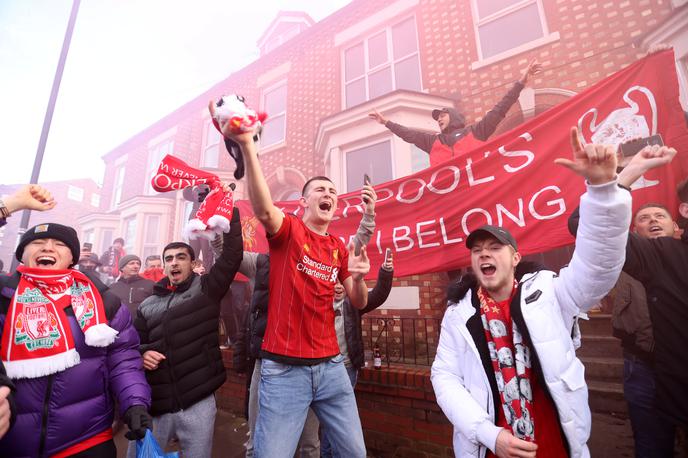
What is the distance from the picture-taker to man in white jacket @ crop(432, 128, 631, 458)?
4.68ft

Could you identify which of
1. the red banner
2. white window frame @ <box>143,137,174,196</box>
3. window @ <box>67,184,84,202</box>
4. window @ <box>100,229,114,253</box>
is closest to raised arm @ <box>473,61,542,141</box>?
the red banner

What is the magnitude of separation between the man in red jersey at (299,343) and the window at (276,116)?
8866 mm

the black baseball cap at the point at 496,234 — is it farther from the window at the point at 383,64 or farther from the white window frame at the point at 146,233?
the white window frame at the point at 146,233

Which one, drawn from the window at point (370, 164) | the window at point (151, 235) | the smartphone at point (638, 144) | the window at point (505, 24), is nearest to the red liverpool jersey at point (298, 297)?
the smartphone at point (638, 144)

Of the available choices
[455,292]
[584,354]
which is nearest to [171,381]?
[455,292]

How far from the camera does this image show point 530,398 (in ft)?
5.30

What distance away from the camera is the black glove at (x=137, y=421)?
181cm

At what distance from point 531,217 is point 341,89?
7.49m

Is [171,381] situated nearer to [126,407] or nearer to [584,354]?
[126,407]

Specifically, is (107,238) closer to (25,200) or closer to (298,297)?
(25,200)

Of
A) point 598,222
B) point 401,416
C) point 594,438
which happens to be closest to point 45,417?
point 401,416

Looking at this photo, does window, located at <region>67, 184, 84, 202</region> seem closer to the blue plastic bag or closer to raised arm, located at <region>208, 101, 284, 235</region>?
the blue plastic bag

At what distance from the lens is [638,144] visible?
265 cm

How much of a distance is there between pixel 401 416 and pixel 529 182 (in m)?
2.76
